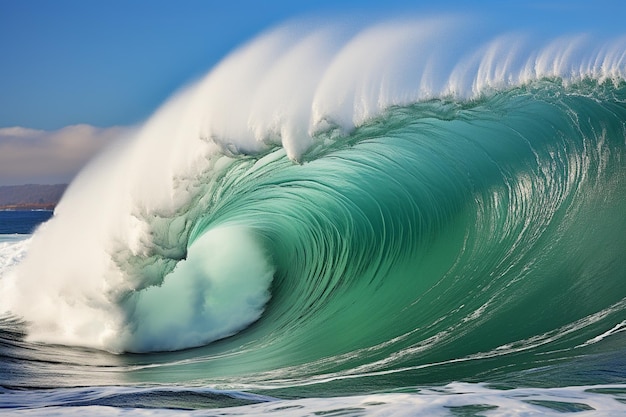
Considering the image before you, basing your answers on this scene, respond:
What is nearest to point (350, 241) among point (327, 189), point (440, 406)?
point (327, 189)

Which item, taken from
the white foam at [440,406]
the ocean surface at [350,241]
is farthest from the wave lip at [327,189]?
the white foam at [440,406]

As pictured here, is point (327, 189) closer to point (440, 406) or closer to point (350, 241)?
Answer: point (350, 241)

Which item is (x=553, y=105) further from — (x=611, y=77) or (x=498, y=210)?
(x=498, y=210)

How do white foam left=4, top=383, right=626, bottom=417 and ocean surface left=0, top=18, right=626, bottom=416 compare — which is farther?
ocean surface left=0, top=18, right=626, bottom=416

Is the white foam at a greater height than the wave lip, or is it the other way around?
the wave lip

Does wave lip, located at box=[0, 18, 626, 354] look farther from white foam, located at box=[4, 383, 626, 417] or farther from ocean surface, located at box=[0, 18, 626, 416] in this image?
white foam, located at box=[4, 383, 626, 417]

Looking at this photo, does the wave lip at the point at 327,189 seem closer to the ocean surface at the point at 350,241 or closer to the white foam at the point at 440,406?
the ocean surface at the point at 350,241

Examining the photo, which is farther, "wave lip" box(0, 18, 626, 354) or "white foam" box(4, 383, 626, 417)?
"wave lip" box(0, 18, 626, 354)

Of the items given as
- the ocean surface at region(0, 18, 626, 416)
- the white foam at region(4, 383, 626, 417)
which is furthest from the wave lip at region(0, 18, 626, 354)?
the white foam at region(4, 383, 626, 417)

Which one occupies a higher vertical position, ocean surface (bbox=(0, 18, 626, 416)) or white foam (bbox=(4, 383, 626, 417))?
ocean surface (bbox=(0, 18, 626, 416))
